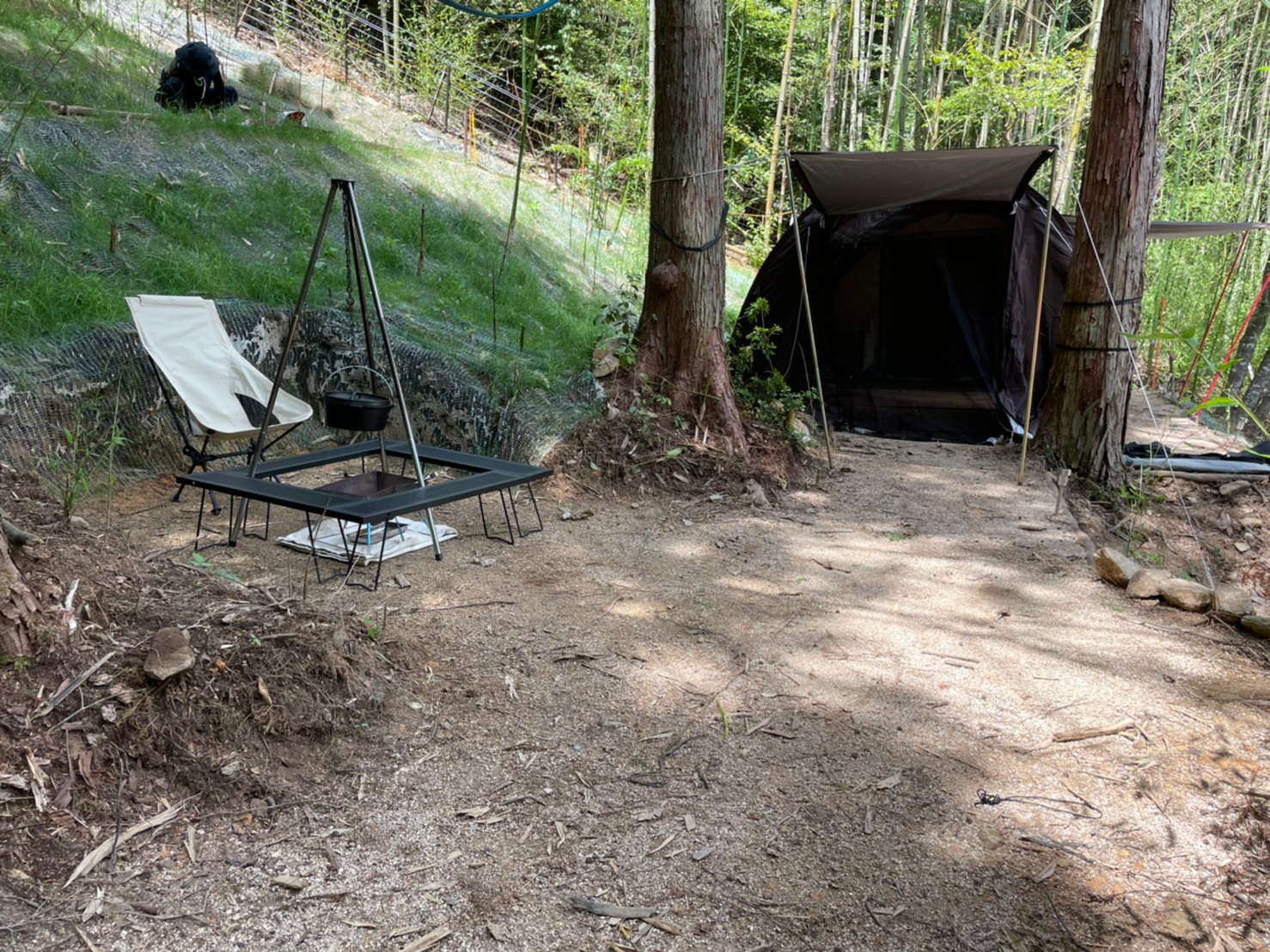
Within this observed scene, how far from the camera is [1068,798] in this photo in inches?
81.4

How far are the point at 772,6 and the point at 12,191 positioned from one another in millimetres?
10952

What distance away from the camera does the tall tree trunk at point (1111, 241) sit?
4867mm

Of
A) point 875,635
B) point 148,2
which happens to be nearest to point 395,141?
point 148,2

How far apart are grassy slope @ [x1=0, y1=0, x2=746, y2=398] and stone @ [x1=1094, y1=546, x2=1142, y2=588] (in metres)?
2.61

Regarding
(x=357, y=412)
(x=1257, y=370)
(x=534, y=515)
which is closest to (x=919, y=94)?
(x=1257, y=370)

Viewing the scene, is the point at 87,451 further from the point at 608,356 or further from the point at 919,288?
the point at 919,288

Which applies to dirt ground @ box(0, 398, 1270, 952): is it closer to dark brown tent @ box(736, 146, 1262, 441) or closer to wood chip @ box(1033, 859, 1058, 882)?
wood chip @ box(1033, 859, 1058, 882)

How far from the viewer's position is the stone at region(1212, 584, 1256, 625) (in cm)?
304

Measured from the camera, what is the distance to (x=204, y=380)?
13.4 ft

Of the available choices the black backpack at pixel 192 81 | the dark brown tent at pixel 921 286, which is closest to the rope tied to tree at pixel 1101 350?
the dark brown tent at pixel 921 286

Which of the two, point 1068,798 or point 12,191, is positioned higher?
point 12,191

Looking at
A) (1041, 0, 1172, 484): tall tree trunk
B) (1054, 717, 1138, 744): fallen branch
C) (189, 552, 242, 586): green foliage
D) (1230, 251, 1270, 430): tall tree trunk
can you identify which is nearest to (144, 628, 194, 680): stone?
(189, 552, 242, 586): green foliage

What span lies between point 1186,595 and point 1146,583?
0.49ft

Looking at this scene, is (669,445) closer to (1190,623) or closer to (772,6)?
(1190,623)
